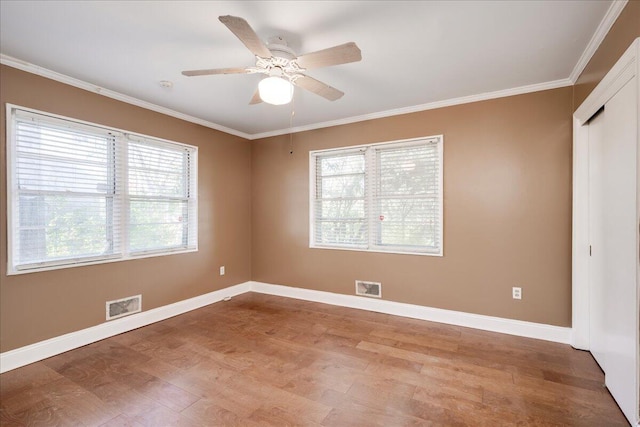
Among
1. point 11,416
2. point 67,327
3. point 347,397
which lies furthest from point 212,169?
point 347,397

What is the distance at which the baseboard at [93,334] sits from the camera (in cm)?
243

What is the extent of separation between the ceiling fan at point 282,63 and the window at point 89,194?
171cm

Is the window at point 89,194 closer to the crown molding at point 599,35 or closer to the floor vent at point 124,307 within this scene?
the floor vent at point 124,307

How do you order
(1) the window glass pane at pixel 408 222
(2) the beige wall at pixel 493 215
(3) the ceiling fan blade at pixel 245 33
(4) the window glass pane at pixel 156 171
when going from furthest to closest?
(1) the window glass pane at pixel 408 222
(4) the window glass pane at pixel 156 171
(2) the beige wall at pixel 493 215
(3) the ceiling fan blade at pixel 245 33

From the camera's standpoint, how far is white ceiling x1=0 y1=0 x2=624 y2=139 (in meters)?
1.84

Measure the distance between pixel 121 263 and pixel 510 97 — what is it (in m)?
4.56

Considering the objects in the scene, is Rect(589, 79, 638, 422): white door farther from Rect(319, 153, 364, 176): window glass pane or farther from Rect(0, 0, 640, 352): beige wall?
Rect(319, 153, 364, 176): window glass pane

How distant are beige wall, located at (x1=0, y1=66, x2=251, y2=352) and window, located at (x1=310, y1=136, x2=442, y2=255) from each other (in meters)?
1.30

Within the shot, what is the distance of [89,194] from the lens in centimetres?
293

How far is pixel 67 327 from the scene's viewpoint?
2.74 meters

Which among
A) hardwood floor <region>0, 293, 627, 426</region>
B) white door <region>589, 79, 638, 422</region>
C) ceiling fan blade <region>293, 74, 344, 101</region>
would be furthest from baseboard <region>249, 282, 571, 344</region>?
ceiling fan blade <region>293, 74, 344, 101</region>

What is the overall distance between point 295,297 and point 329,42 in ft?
11.2

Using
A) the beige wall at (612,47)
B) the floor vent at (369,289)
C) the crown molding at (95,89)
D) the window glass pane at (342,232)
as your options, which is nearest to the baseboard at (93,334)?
the window glass pane at (342,232)

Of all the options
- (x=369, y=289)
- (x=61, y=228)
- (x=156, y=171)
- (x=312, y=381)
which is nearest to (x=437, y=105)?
(x=369, y=289)
